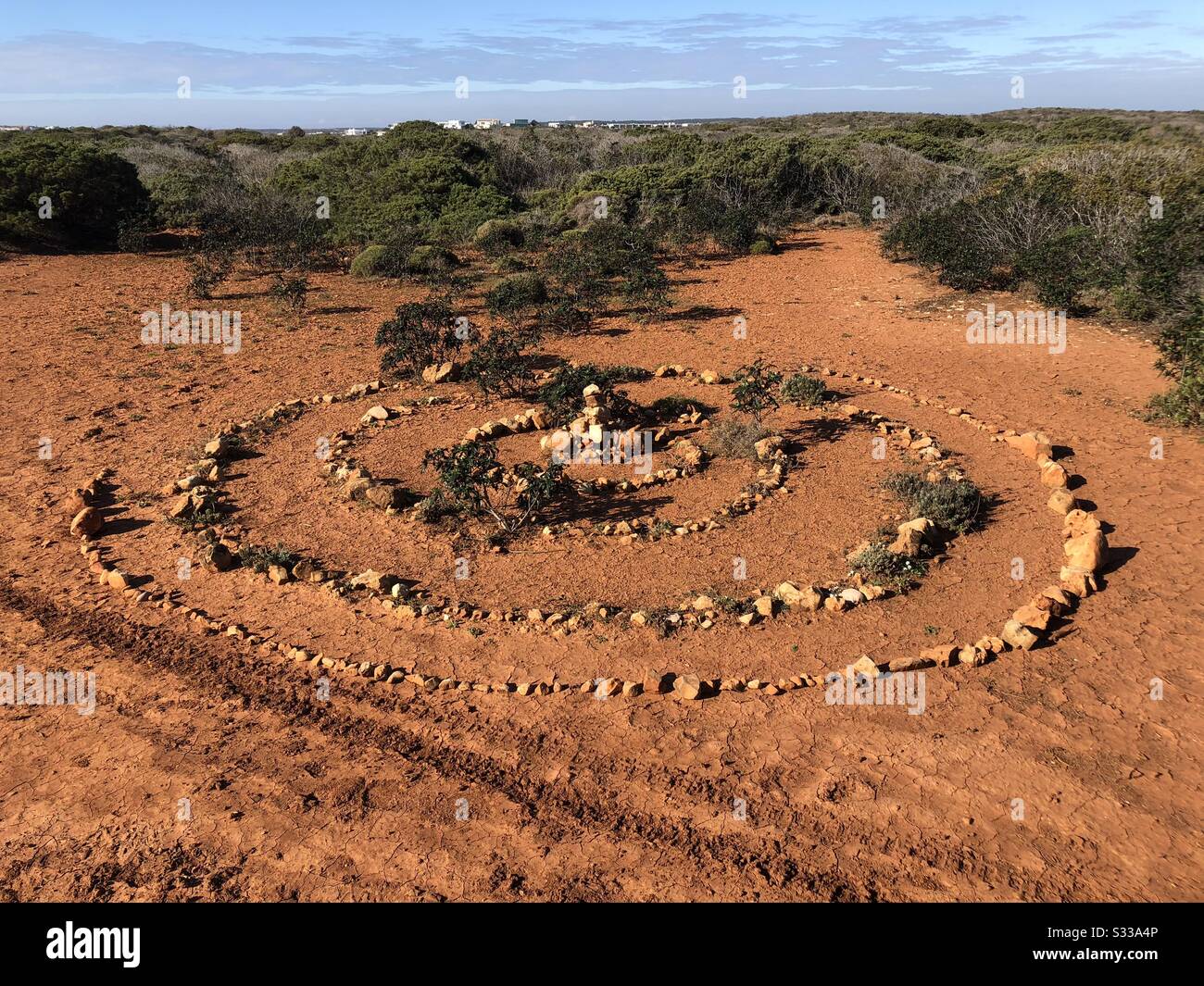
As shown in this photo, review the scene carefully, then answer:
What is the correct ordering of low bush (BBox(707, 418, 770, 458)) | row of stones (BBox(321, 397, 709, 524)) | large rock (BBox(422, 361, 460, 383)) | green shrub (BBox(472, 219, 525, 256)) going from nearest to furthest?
1. row of stones (BBox(321, 397, 709, 524))
2. low bush (BBox(707, 418, 770, 458))
3. large rock (BBox(422, 361, 460, 383))
4. green shrub (BBox(472, 219, 525, 256))

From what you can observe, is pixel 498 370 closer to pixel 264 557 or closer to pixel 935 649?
pixel 264 557

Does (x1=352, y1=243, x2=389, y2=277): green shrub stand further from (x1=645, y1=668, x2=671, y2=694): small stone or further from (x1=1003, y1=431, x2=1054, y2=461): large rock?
(x1=645, y1=668, x2=671, y2=694): small stone

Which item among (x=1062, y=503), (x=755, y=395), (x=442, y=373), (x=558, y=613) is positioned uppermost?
(x=442, y=373)

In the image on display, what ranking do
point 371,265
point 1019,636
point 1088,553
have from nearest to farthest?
point 1019,636 → point 1088,553 → point 371,265

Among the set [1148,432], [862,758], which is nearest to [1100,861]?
[862,758]

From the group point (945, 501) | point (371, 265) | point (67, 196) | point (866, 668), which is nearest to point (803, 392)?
point (945, 501)

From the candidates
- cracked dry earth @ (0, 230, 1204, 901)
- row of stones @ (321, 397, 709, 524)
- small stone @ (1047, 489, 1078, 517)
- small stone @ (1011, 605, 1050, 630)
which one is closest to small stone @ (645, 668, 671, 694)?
cracked dry earth @ (0, 230, 1204, 901)

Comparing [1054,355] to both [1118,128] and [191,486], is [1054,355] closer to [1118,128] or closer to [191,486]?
[191,486]
